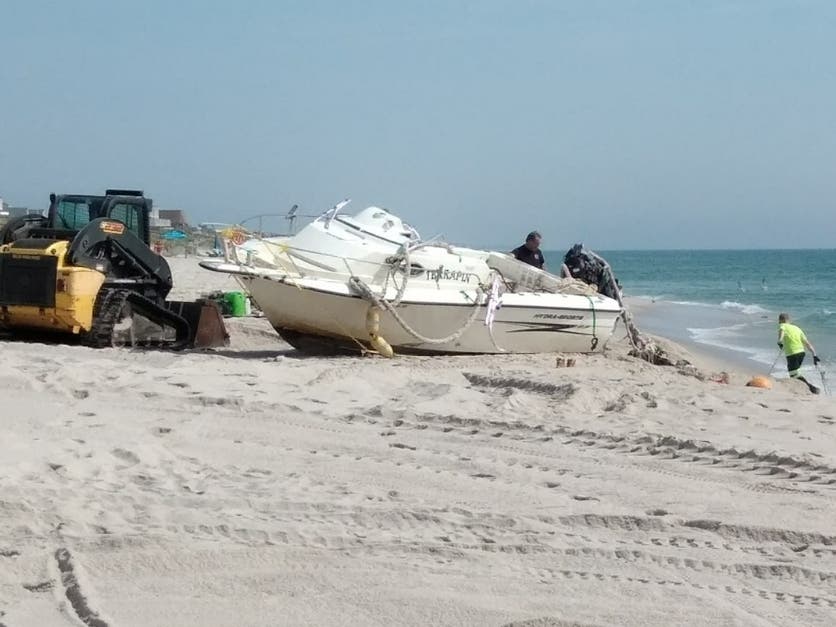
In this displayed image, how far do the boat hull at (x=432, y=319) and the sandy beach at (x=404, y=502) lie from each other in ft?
6.89

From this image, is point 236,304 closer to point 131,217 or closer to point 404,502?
point 131,217

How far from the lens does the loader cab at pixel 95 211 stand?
515 inches

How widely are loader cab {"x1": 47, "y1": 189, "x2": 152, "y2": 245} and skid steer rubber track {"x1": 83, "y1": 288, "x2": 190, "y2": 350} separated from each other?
1237 millimetres

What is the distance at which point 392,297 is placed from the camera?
11.5 meters

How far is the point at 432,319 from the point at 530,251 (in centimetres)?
295

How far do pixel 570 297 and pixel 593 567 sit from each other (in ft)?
28.4

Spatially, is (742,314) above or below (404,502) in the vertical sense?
below

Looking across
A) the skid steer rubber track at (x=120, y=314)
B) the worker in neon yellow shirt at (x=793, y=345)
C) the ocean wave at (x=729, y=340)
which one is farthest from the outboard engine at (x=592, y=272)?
the ocean wave at (x=729, y=340)

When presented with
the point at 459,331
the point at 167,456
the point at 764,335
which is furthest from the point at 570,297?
the point at 764,335

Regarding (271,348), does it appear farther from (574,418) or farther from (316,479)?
(316,479)

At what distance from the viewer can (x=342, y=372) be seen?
968 centimetres

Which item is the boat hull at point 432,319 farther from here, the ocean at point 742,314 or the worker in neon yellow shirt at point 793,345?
the ocean at point 742,314

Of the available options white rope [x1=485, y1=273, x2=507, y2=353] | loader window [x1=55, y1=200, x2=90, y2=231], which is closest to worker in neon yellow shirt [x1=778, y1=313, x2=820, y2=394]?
white rope [x1=485, y1=273, x2=507, y2=353]

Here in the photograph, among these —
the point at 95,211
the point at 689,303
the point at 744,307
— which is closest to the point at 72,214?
the point at 95,211
